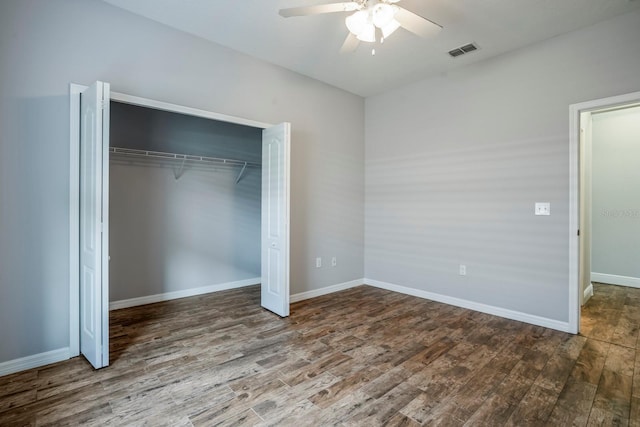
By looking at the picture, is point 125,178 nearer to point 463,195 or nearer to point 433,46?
point 433,46

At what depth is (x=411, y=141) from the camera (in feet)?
14.4

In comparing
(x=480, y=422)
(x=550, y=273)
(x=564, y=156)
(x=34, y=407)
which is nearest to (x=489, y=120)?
(x=564, y=156)

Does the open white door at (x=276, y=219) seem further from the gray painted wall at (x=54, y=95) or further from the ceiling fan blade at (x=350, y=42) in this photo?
the ceiling fan blade at (x=350, y=42)

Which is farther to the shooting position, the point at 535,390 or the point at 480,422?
the point at 535,390

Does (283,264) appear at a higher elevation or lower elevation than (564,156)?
lower

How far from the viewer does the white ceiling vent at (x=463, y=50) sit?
3320mm

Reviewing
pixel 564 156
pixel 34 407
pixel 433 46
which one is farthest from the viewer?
pixel 433 46

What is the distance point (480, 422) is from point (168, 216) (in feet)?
12.9

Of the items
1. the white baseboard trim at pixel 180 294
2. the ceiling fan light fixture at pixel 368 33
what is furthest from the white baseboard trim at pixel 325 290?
the ceiling fan light fixture at pixel 368 33

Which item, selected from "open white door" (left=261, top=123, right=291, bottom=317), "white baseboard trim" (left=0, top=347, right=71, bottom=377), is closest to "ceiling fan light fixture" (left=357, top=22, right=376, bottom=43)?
"open white door" (left=261, top=123, right=291, bottom=317)

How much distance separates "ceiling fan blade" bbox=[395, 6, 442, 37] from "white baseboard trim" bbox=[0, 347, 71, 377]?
361cm

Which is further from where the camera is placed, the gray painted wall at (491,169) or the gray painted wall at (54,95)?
the gray painted wall at (491,169)

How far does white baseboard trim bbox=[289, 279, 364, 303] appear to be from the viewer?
160 inches

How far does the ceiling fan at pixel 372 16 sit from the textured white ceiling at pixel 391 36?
0.56m
